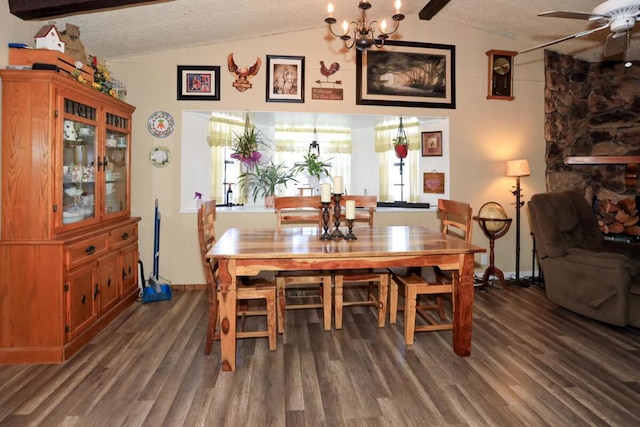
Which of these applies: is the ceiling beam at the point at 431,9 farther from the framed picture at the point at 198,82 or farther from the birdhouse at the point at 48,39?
the birdhouse at the point at 48,39

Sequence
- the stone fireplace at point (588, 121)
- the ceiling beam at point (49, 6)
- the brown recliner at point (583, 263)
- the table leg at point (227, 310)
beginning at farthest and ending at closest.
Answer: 1. the stone fireplace at point (588, 121)
2. the brown recliner at point (583, 263)
3. the ceiling beam at point (49, 6)
4. the table leg at point (227, 310)

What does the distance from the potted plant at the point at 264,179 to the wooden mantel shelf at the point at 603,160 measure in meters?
3.36

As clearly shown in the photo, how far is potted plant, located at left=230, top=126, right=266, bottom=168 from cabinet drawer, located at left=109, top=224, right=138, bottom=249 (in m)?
1.48

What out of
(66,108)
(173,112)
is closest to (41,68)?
(66,108)

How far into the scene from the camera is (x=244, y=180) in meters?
4.84

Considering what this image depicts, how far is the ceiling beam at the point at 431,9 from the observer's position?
3.74m

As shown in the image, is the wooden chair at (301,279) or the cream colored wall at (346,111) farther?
the cream colored wall at (346,111)

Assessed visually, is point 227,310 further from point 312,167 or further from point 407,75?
point 407,75

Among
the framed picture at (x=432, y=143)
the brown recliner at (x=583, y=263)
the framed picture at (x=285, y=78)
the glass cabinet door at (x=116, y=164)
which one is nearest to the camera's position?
the brown recliner at (x=583, y=263)

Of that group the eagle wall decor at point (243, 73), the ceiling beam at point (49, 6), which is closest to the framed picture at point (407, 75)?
the eagle wall decor at point (243, 73)

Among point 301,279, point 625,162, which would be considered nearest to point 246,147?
point 301,279

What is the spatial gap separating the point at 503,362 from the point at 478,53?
3.47m

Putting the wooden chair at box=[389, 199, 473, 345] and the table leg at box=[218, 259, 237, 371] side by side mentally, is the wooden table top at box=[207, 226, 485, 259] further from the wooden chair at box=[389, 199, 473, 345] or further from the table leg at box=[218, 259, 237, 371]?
the wooden chair at box=[389, 199, 473, 345]

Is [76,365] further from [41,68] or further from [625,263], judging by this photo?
[625,263]
